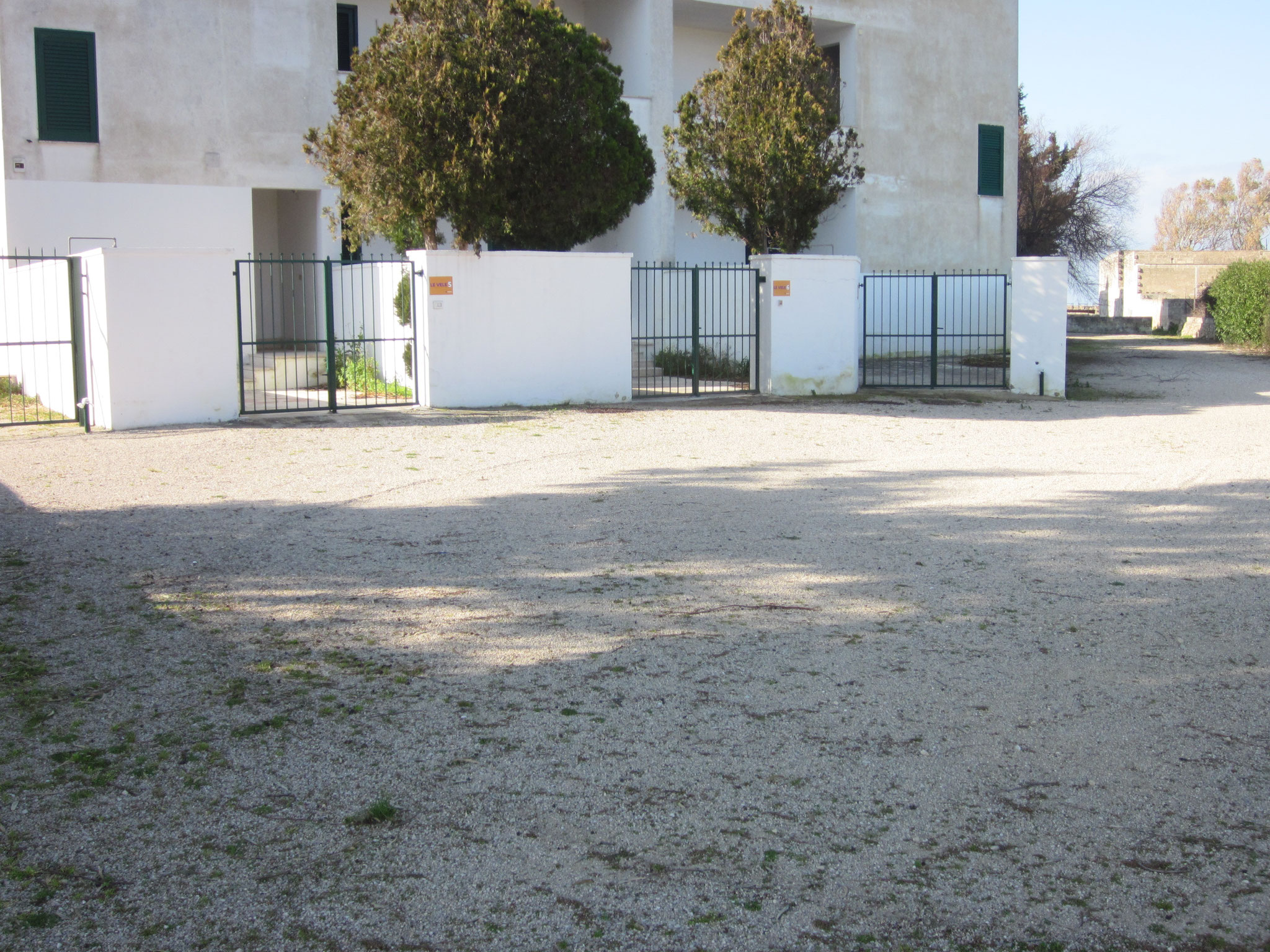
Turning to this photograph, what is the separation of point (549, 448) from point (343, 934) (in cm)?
969

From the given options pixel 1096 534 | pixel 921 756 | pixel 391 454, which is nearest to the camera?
pixel 921 756

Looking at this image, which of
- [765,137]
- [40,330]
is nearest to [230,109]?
[40,330]

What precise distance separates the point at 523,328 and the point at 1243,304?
23.7 metres

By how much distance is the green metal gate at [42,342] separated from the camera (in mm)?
14648

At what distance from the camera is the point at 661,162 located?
79.7 feet

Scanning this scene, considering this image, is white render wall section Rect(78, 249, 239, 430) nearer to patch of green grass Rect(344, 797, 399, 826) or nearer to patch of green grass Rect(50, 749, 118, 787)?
patch of green grass Rect(50, 749, 118, 787)

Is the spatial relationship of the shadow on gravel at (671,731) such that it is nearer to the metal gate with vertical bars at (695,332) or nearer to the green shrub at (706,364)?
the metal gate with vertical bars at (695,332)

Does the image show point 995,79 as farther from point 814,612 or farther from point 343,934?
point 343,934

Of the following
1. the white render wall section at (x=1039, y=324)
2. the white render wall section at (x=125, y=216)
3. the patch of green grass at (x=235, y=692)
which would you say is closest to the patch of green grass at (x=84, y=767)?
the patch of green grass at (x=235, y=692)

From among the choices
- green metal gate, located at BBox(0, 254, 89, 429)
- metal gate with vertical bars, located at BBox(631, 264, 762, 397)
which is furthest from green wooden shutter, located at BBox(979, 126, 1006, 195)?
green metal gate, located at BBox(0, 254, 89, 429)

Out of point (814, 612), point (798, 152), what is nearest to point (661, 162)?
point (798, 152)

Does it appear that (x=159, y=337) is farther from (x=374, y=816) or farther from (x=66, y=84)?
(x=374, y=816)

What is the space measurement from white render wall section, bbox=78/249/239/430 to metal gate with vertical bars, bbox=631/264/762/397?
589 cm

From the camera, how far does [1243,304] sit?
3189cm
